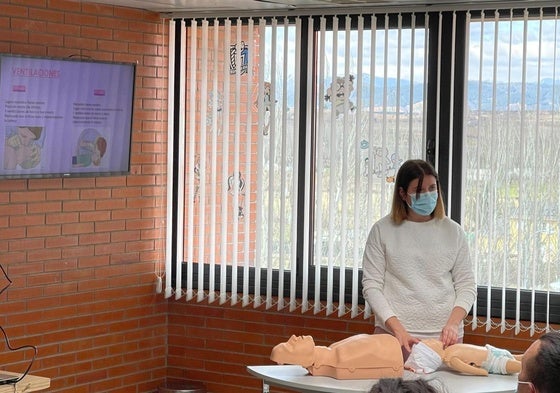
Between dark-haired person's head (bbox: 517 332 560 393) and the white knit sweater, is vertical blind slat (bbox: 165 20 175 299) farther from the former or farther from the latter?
dark-haired person's head (bbox: 517 332 560 393)

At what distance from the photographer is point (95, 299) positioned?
6.87 meters

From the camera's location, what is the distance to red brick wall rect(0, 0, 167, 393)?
6.34m

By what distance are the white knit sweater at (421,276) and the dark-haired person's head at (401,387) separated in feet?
10.6

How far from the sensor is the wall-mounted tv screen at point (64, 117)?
612 centimetres

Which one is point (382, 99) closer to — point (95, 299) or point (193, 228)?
point (193, 228)

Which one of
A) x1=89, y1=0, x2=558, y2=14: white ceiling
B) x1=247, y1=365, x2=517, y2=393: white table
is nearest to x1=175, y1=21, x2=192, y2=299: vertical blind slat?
x1=89, y1=0, x2=558, y2=14: white ceiling

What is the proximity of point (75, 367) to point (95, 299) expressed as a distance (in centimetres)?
42

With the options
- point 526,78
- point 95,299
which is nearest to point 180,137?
point 95,299

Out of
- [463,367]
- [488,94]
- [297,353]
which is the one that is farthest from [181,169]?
[463,367]

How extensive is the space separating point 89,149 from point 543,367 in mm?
4402

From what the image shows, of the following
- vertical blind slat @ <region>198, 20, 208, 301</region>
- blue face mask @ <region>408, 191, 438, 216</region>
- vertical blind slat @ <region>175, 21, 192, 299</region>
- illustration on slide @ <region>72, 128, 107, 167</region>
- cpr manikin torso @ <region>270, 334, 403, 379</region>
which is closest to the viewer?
cpr manikin torso @ <region>270, 334, 403, 379</region>

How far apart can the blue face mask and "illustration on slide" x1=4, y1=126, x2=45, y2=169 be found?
7.07 ft

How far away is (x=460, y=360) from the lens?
4883mm

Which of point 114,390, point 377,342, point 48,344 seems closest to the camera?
point 377,342
